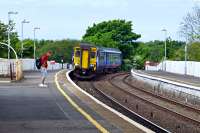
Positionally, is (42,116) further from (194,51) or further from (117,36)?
(117,36)

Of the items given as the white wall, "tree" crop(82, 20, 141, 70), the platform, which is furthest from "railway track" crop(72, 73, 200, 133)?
"tree" crop(82, 20, 141, 70)

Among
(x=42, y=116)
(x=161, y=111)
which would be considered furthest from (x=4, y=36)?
(x=42, y=116)

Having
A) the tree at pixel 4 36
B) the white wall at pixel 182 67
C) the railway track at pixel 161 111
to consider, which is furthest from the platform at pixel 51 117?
the tree at pixel 4 36

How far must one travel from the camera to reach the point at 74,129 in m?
13.8

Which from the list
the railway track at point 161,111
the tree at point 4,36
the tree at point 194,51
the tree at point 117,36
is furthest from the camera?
the tree at point 117,36

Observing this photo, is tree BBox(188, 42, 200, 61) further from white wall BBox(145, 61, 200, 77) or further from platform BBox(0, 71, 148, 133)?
platform BBox(0, 71, 148, 133)

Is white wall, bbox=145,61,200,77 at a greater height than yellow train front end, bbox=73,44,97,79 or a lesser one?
lesser

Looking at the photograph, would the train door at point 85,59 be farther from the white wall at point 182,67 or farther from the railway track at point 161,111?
the white wall at point 182,67

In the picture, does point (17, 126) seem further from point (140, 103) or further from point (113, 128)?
point (140, 103)

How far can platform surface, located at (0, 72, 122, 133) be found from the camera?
543 inches

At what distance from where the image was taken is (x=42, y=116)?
1653 centimetres

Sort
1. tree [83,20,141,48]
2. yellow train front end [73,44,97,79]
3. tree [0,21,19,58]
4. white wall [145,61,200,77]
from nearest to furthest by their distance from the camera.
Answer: yellow train front end [73,44,97,79] → white wall [145,61,200,77] → tree [0,21,19,58] → tree [83,20,141,48]

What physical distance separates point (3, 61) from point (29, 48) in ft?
194

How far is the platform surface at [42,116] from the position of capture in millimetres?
13789
